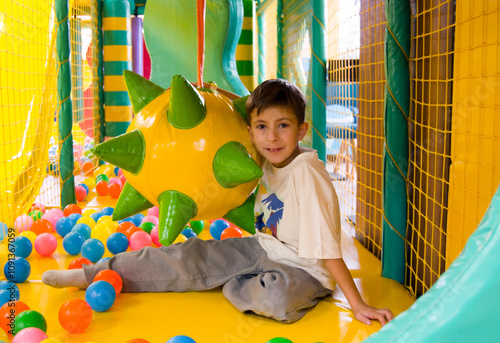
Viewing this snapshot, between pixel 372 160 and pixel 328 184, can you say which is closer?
pixel 328 184

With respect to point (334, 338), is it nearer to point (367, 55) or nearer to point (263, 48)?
point (367, 55)

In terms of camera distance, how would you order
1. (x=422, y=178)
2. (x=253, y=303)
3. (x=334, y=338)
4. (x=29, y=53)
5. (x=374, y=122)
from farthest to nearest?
1. (x=29, y=53)
2. (x=374, y=122)
3. (x=422, y=178)
4. (x=253, y=303)
5. (x=334, y=338)

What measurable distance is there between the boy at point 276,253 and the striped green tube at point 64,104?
1.20 meters

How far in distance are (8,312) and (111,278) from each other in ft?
1.04

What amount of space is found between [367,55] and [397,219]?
0.76 m

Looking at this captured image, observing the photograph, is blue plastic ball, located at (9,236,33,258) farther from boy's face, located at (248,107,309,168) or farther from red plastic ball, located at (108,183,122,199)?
red plastic ball, located at (108,183,122,199)

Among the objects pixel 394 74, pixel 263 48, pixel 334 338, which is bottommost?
pixel 334 338

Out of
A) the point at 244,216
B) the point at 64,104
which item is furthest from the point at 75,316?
the point at 64,104

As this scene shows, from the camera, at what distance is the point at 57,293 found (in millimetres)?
1639

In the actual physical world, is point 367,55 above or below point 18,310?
above

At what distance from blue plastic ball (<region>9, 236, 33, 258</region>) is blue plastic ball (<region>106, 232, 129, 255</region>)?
0.29m

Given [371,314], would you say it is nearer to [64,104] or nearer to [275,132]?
[275,132]

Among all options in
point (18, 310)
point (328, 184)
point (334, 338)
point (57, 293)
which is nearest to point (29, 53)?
point (57, 293)

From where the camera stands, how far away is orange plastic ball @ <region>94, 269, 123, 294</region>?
159cm
